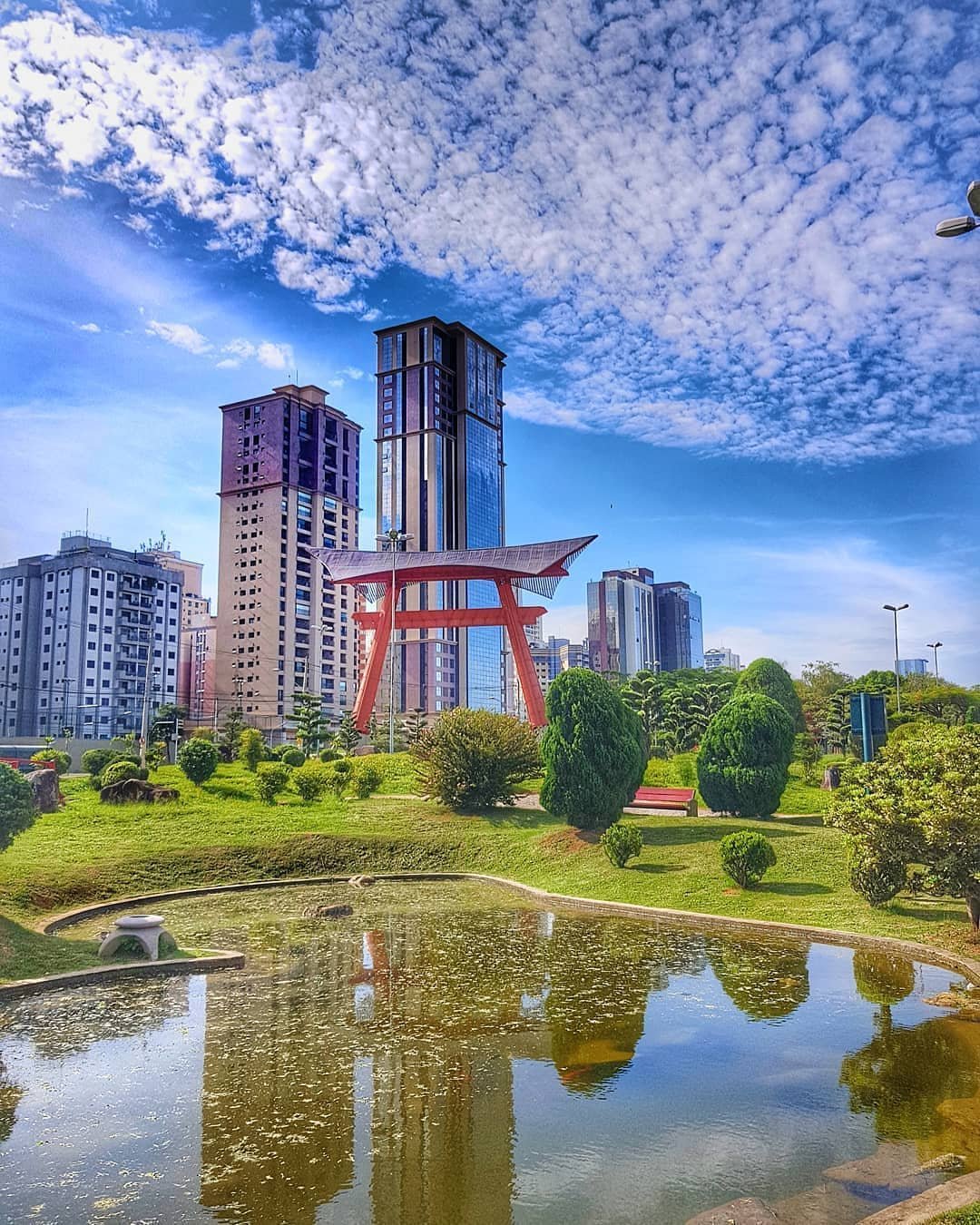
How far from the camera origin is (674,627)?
571ft

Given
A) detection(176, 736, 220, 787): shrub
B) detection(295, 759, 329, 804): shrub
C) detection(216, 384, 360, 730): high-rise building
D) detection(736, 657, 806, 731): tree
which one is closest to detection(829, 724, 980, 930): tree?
detection(736, 657, 806, 731): tree

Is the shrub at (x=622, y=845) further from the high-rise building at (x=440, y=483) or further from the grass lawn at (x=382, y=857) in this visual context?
the high-rise building at (x=440, y=483)

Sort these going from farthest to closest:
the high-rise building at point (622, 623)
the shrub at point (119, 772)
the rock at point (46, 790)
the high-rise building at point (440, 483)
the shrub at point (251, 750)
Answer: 1. the high-rise building at point (622, 623)
2. the high-rise building at point (440, 483)
3. the shrub at point (251, 750)
4. the shrub at point (119, 772)
5. the rock at point (46, 790)

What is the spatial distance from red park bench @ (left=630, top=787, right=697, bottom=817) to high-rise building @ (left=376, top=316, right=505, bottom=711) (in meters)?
80.7

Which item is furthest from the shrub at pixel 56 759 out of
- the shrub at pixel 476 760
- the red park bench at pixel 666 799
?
the red park bench at pixel 666 799

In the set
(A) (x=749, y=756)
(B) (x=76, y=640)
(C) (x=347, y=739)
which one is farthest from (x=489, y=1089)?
(B) (x=76, y=640)

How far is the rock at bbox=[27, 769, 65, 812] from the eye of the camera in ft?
94.7

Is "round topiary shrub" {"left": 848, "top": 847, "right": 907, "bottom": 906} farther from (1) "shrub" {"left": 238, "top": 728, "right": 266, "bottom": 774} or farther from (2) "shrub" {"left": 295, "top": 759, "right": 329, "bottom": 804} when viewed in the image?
(1) "shrub" {"left": 238, "top": 728, "right": 266, "bottom": 774}

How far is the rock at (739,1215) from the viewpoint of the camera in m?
6.55

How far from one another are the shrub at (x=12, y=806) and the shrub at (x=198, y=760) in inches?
714

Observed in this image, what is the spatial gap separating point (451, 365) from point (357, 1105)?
12120 cm

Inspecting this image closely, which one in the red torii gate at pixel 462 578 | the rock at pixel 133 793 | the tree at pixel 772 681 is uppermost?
the red torii gate at pixel 462 578

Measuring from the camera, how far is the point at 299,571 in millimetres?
98750

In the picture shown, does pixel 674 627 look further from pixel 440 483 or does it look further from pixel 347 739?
pixel 347 739
